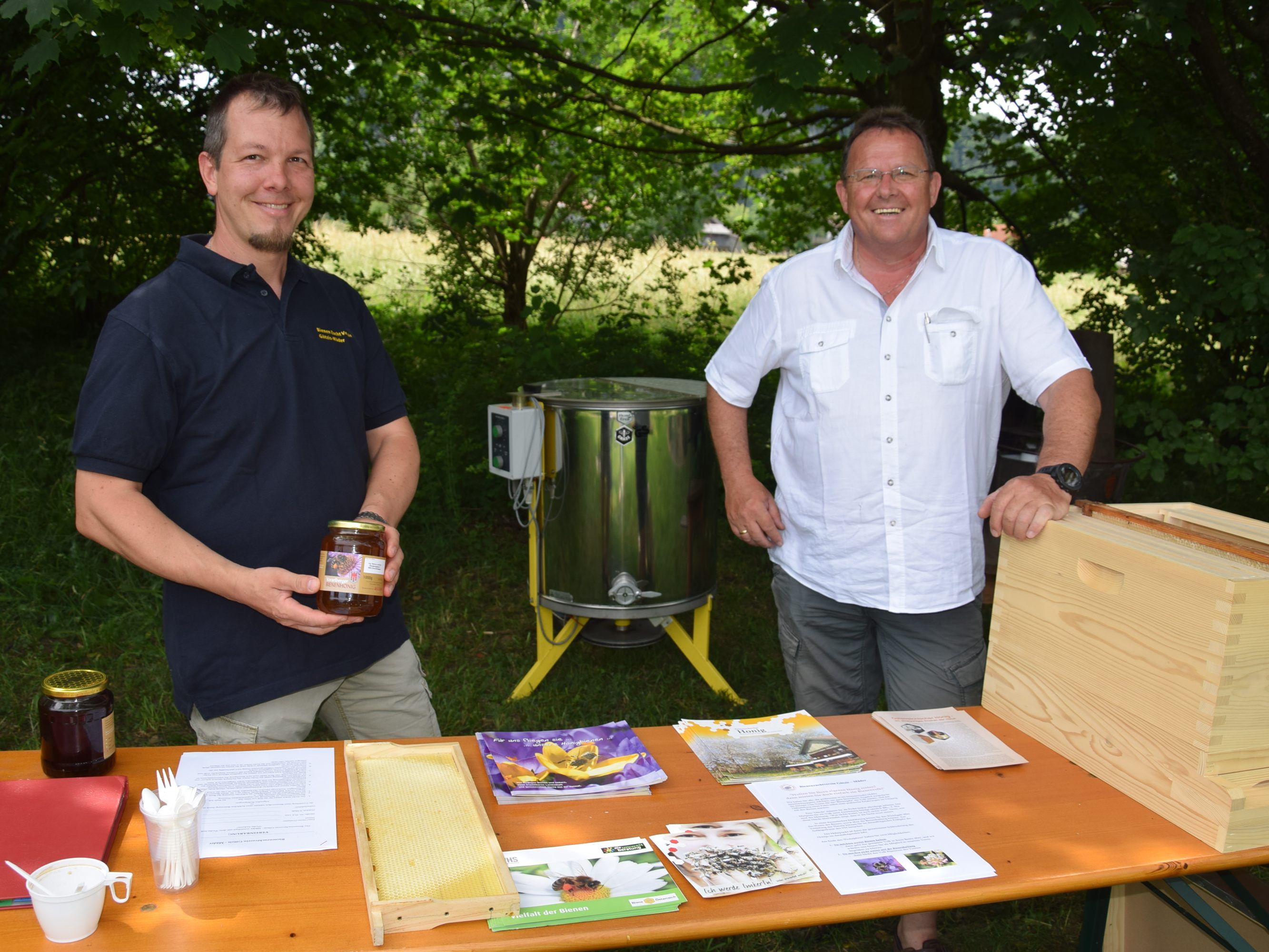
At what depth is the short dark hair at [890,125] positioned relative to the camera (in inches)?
111

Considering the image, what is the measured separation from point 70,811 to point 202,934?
1.43 ft

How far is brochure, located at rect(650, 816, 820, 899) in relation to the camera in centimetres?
167

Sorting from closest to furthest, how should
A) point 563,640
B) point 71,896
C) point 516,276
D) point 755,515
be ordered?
point 71,896 < point 755,515 < point 563,640 < point 516,276

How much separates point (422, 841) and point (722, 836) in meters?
0.53

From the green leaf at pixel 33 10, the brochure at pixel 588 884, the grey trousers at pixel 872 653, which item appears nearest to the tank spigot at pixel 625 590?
the grey trousers at pixel 872 653

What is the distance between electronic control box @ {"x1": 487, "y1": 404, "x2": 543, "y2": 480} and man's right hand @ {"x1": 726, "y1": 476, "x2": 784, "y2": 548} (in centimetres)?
152

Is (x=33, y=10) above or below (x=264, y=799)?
above

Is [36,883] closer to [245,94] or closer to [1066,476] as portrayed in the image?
[245,94]

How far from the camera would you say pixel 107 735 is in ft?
6.16

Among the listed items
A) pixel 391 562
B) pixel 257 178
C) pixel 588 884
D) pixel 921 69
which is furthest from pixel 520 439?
pixel 921 69

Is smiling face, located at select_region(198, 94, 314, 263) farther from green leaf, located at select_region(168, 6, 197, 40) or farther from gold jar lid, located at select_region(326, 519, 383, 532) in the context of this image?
green leaf, located at select_region(168, 6, 197, 40)

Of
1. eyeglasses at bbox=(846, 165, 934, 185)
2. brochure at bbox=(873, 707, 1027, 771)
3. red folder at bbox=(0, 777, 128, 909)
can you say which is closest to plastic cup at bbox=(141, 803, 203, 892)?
red folder at bbox=(0, 777, 128, 909)

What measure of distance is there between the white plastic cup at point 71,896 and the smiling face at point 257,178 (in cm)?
142

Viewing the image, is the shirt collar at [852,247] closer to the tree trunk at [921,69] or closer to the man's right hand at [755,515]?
the man's right hand at [755,515]
